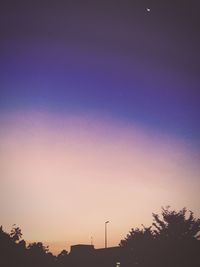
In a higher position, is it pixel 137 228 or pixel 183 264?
pixel 137 228

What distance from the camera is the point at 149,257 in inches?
1019

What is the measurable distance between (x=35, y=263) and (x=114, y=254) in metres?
21.5

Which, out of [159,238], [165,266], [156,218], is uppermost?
[156,218]

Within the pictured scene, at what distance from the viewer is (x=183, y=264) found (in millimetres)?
24109

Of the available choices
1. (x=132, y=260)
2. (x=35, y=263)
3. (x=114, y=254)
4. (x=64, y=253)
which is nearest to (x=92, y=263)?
(x=114, y=254)

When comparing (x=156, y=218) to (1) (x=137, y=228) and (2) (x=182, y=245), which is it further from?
(1) (x=137, y=228)

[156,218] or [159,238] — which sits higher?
[156,218]

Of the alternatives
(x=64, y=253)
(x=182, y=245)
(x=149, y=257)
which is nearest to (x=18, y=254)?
(x=149, y=257)

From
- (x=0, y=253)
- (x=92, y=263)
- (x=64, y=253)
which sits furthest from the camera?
(x=64, y=253)

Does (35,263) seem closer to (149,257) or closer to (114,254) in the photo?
(149,257)

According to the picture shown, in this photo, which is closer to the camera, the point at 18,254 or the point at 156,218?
the point at 18,254

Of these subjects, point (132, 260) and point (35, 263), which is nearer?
point (35, 263)

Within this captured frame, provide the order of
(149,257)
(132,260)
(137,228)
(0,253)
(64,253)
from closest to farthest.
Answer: (0,253), (149,257), (132,260), (137,228), (64,253)

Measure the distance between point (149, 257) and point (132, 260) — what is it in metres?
5.07
